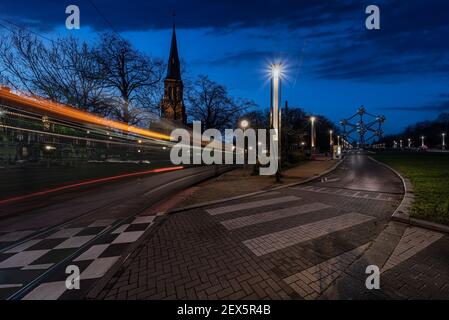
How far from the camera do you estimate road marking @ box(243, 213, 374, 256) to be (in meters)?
4.25

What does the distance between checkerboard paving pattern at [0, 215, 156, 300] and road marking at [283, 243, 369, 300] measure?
2.99 metres

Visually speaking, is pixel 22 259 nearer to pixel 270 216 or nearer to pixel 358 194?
pixel 270 216

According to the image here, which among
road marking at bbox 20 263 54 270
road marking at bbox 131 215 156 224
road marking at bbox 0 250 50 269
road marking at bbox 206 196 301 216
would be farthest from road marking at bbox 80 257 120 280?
road marking at bbox 206 196 301 216

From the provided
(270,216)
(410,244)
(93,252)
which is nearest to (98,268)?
(93,252)

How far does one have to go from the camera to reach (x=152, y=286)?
121 inches

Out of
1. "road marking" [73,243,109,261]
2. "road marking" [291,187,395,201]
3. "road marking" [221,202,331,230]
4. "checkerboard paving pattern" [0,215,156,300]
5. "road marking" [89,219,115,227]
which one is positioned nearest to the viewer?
"checkerboard paving pattern" [0,215,156,300]

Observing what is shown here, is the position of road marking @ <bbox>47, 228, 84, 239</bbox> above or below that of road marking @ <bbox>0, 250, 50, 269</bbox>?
above

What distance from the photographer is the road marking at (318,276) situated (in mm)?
2904

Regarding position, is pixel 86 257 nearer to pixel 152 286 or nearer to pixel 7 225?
pixel 152 286

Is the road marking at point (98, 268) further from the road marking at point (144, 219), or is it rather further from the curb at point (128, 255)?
the road marking at point (144, 219)

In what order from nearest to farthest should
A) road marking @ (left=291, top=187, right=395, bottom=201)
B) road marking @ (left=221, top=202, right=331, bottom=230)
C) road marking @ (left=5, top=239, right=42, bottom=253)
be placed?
road marking @ (left=5, top=239, right=42, bottom=253) < road marking @ (left=221, top=202, right=331, bottom=230) < road marking @ (left=291, top=187, right=395, bottom=201)

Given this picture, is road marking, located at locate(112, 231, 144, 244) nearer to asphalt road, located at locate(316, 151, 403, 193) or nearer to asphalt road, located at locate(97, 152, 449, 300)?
asphalt road, located at locate(97, 152, 449, 300)

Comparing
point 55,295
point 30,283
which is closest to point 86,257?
point 30,283

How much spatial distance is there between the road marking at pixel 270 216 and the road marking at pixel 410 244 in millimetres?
2393
